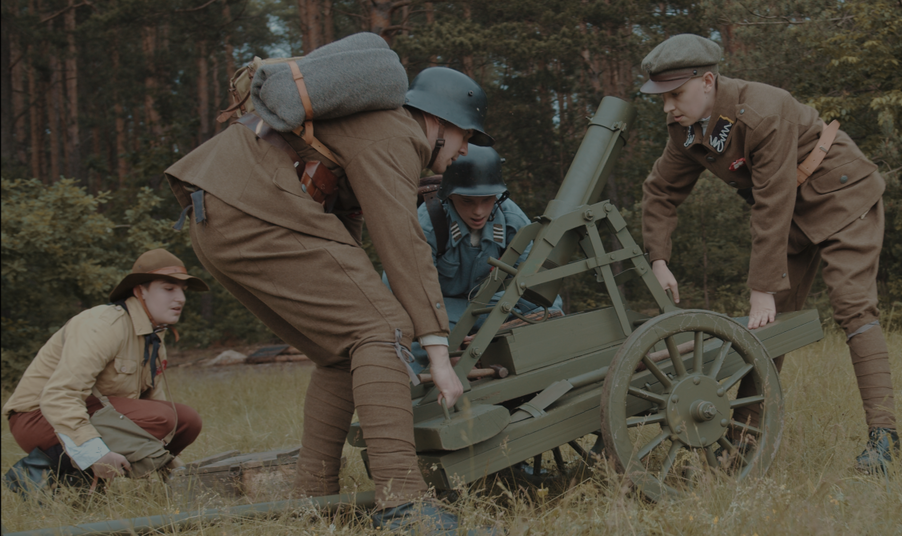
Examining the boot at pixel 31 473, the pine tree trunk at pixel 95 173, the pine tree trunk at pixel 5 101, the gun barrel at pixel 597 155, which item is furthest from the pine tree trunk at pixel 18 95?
the gun barrel at pixel 597 155

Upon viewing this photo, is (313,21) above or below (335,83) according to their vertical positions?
above

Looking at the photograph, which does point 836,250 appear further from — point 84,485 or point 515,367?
point 84,485

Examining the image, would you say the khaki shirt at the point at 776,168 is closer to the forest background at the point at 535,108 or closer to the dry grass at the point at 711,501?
the dry grass at the point at 711,501

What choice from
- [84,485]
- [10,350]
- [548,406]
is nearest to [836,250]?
[548,406]

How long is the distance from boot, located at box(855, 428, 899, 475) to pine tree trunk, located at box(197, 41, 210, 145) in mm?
16448

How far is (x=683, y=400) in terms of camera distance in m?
2.89

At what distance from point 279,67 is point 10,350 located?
1276 centimetres

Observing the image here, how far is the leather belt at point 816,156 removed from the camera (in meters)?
3.35

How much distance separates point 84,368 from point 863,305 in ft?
12.1

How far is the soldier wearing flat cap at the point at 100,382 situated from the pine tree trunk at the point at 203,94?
46.4 ft

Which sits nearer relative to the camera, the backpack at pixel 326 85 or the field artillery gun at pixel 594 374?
the backpack at pixel 326 85

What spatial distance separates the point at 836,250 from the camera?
3373 millimetres

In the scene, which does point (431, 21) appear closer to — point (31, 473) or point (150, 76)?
point (150, 76)

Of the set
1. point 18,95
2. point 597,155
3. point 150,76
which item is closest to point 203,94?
point 150,76
